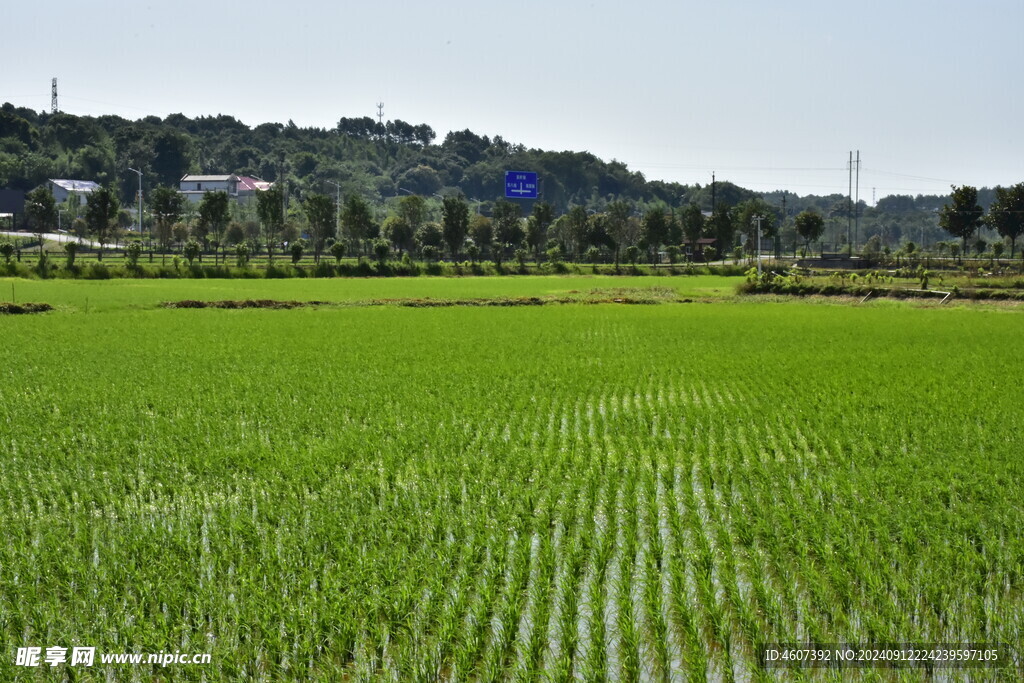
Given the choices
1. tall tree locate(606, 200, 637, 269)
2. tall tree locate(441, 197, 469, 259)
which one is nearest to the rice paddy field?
tall tree locate(441, 197, 469, 259)

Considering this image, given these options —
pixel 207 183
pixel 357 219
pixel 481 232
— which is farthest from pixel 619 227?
pixel 207 183

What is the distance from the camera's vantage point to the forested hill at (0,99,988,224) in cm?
11381

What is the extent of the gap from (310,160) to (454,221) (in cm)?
7503

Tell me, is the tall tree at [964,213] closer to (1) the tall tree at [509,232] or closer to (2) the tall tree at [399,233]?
(1) the tall tree at [509,232]

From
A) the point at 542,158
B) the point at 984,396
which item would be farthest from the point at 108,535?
the point at 542,158

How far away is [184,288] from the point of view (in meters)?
36.6

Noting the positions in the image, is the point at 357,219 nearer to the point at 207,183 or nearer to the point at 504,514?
the point at 207,183

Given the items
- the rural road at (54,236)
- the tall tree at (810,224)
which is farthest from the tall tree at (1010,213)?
the rural road at (54,236)

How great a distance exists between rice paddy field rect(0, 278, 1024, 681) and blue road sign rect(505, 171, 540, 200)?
1646 inches

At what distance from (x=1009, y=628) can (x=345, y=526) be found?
4.36m

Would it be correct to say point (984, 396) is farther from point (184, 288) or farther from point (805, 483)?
point (184, 288)

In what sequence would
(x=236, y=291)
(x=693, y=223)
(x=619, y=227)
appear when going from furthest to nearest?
(x=619, y=227), (x=693, y=223), (x=236, y=291)

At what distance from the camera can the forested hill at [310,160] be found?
114 m

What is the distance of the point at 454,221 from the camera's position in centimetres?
6450
